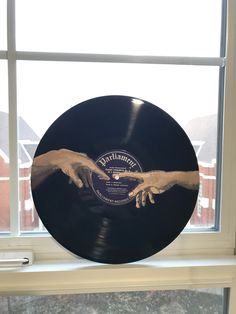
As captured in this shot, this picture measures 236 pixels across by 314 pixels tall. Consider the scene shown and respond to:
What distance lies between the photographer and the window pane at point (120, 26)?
1.13 metres

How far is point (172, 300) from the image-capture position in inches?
45.6

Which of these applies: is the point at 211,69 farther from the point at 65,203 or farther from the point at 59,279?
the point at 59,279

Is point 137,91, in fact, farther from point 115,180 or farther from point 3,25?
point 3,25

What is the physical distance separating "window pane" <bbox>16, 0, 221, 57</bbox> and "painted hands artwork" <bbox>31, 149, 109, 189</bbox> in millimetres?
340

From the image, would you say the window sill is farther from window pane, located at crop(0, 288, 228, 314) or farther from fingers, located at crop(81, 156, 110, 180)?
fingers, located at crop(81, 156, 110, 180)

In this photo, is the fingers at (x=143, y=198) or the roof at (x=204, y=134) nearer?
the fingers at (x=143, y=198)

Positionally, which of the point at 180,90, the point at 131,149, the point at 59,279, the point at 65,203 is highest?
the point at 180,90

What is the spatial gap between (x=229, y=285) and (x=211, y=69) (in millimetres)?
685

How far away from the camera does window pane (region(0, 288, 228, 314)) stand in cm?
112

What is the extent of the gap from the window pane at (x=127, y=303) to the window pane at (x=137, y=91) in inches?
10.2

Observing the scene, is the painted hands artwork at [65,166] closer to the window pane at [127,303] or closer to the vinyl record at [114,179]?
the vinyl record at [114,179]

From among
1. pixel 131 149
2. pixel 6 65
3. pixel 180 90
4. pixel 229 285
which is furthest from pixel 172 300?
pixel 6 65

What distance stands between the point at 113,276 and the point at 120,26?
2.51 feet

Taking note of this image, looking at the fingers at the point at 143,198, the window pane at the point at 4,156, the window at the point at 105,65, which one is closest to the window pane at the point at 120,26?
the window at the point at 105,65
